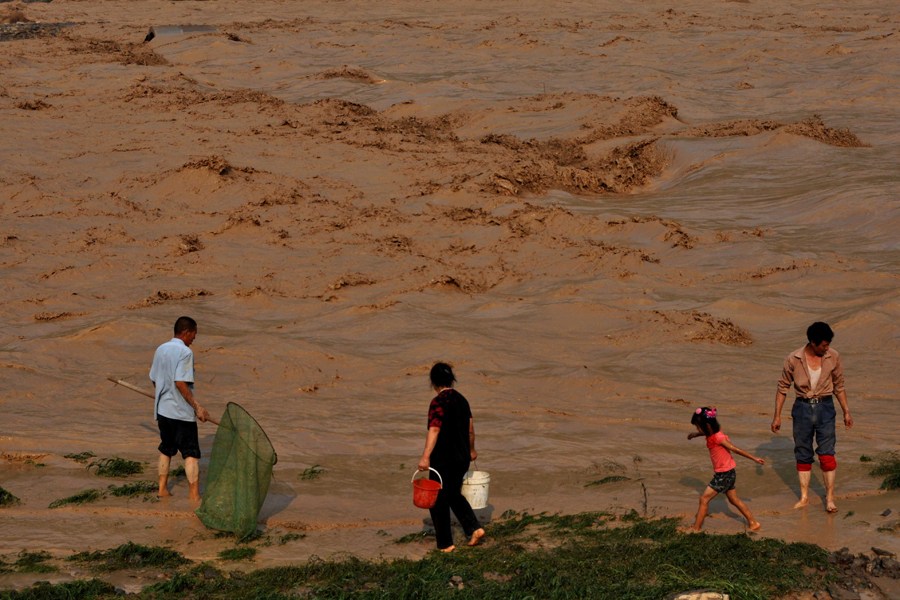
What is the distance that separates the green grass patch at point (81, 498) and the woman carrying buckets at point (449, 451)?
232cm

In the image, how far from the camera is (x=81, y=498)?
7.29 meters

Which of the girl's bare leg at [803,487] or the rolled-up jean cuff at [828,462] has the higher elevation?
the rolled-up jean cuff at [828,462]

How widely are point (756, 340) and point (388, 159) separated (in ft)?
24.0

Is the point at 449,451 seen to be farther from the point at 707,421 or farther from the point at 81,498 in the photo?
the point at 81,498

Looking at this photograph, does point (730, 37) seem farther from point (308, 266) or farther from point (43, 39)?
point (43, 39)

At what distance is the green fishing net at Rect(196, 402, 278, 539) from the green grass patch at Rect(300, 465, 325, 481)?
94cm

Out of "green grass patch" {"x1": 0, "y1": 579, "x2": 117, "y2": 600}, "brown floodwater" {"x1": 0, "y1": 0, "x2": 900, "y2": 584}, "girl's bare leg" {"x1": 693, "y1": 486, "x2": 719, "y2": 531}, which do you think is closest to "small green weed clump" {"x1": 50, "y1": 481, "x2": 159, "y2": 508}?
"brown floodwater" {"x1": 0, "y1": 0, "x2": 900, "y2": 584}

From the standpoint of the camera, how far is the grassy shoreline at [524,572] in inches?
227

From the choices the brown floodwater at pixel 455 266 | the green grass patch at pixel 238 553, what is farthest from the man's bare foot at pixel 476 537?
the green grass patch at pixel 238 553

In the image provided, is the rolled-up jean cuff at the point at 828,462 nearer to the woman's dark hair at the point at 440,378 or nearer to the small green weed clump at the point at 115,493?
the woman's dark hair at the point at 440,378

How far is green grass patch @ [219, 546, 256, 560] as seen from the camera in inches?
254

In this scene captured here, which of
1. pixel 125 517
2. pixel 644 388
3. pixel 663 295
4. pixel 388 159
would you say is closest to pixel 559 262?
pixel 663 295

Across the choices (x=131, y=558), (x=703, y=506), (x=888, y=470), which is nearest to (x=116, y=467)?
(x=131, y=558)

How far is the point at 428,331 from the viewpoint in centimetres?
1071
